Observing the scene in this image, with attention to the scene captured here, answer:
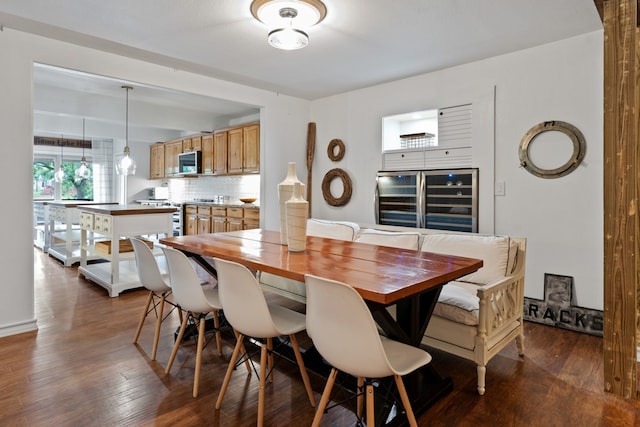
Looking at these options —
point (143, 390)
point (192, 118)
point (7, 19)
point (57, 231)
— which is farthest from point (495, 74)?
point (57, 231)

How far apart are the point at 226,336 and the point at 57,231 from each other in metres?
5.02

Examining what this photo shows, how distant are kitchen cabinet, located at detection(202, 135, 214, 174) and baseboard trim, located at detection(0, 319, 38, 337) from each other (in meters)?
4.13

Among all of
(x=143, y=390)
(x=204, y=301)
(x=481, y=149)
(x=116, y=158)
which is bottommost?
(x=143, y=390)

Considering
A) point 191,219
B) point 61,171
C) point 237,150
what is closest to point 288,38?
point 237,150

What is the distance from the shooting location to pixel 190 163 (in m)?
7.23

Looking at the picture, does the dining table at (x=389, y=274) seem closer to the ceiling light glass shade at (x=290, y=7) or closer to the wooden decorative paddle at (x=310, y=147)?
the ceiling light glass shade at (x=290, y=7)

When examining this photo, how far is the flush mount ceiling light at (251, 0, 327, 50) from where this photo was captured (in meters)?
2.51

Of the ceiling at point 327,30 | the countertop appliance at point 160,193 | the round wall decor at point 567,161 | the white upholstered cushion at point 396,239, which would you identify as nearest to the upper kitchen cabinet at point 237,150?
the ceiling at point 327,30

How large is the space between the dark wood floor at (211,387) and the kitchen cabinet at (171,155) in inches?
198

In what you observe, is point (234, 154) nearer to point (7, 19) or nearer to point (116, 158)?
point (7, 19)

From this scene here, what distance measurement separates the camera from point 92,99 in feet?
18.0

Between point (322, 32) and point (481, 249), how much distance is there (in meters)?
2.11

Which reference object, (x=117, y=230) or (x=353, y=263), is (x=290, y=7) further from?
(x=117, y=230)

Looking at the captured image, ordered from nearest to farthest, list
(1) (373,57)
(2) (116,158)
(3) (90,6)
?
(3) (90,6) → (1) (373,57) → (2) (116,158)
